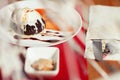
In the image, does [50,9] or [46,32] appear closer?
[46,32]

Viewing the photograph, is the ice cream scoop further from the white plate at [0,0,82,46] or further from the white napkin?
the white napkin

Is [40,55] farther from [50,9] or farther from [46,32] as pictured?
[50,9]

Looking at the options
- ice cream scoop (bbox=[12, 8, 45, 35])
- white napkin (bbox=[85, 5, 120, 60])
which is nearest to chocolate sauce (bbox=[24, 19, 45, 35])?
ice cream scoop (bbox=[12, 8, 45, 35])

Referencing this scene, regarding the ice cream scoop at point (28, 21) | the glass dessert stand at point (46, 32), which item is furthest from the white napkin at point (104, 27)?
the ice cream scoop at point (28, 21)

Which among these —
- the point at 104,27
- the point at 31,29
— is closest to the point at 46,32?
the point at 31,29

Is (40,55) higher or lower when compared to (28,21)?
lower

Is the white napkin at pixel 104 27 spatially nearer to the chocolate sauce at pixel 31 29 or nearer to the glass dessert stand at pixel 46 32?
the glass dessert stand at pixel 46 32
